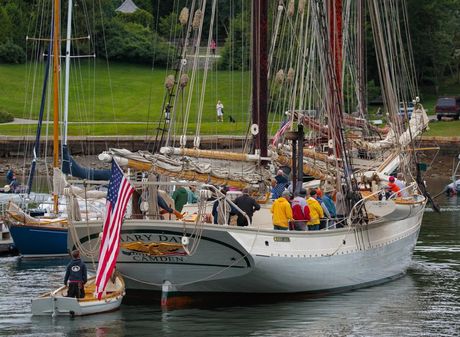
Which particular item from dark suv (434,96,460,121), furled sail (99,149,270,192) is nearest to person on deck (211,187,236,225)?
furled sail (99,149,270,192)

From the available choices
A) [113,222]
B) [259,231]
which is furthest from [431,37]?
[113,222]

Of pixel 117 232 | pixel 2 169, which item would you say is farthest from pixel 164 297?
pixel 2 169

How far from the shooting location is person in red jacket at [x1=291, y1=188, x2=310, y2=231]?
36.1 m

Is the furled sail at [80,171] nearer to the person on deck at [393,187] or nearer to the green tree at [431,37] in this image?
the person on deck at [393,187]

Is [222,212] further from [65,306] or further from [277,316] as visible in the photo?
[65,306]

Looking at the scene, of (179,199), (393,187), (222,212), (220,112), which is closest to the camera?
(222,212)

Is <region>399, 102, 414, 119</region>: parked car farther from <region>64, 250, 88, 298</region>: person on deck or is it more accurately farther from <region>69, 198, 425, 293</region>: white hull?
<region>64, 250, 88, 298</region>: person on deck

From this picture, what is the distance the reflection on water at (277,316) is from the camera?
31.7m

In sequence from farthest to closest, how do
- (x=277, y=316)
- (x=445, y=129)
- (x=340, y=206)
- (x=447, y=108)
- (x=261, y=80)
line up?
(x=447, y=108) → (x=445, y=129) → (x=261, y=80) → (x=340, y=206) → (x=277, y=316)

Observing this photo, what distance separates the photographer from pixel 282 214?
35.5m

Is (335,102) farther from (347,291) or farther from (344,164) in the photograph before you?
(347,291)

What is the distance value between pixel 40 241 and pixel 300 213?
13161 millimetres

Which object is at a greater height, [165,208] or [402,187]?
[165,208]

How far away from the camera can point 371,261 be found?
39.2m
